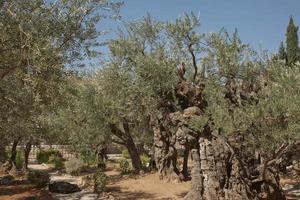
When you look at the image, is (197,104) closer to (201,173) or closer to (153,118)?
(201,173)

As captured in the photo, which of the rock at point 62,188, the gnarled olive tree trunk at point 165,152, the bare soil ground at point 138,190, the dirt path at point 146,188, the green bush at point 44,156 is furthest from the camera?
the green bush at point 44,156

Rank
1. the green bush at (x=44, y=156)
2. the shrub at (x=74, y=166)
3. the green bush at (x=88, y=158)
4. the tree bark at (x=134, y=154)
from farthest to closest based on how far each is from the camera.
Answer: the green bush at (x=44, y=156), the green bush at (x=88, y=158), the shrub at (x=74, y=166), the tree bark at (x=134, y=154)

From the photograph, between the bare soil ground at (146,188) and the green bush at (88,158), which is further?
the green bush at (88,158)

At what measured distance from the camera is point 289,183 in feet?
92.9

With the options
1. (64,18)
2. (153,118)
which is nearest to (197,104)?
(64,18)

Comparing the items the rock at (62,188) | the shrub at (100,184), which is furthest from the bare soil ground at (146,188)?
the rock at (62,188)

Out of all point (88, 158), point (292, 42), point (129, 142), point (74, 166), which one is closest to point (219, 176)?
point (129, 142)

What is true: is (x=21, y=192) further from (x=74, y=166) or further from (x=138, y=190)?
(x=74, y=166)

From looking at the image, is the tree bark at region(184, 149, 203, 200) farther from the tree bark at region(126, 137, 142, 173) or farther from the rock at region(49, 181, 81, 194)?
the tree bark at region(126, 137, 142, 173)

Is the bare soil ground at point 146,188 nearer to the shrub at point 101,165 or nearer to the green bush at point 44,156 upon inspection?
the shrub at point 101,165

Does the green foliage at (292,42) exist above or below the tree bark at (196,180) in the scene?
above

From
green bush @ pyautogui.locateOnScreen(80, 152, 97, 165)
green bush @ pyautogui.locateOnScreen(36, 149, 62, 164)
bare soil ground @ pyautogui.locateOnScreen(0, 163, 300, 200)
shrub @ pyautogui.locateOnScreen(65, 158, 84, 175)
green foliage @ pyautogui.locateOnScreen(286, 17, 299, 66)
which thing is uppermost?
green foliage @ pyautogui.locateOnScreen(286, 17, 299, 66)

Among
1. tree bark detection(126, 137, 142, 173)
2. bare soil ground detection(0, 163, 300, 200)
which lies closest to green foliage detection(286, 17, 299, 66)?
bare soil ground detection(0, 163, 300, 200)

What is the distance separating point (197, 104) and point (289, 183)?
1283cm
